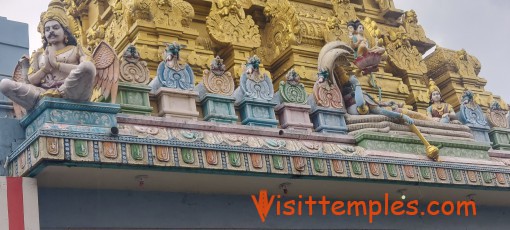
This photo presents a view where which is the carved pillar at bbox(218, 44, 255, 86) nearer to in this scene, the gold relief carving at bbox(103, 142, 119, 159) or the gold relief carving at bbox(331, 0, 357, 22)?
the gold relief carving at bbox(331, 0, 357, 22)

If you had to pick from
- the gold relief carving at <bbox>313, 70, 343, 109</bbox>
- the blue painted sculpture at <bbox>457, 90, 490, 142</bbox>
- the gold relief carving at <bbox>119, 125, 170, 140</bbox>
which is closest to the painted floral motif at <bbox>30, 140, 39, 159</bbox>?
the gold relief carving at <bbox>119, 125, 170, 140</bbox>

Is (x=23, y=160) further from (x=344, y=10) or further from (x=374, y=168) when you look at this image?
(x=344, y=10)

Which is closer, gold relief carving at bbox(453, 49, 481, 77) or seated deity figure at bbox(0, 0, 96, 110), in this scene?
seated deity figure at bbox(0, 0, 96, 110)

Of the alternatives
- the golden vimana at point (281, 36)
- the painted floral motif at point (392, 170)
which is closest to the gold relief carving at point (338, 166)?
the painted floral motif at point (392, 170)

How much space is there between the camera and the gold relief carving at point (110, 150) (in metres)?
7.98

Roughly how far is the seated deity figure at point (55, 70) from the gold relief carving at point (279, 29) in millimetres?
5538

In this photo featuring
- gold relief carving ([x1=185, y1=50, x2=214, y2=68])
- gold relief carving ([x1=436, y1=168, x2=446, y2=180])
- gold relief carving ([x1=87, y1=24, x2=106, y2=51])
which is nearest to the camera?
gold relief carving ([x1=436, y1=168, x2=446, y2=180])

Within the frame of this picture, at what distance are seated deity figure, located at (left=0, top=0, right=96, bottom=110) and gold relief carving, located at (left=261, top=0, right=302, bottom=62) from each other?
218 inches

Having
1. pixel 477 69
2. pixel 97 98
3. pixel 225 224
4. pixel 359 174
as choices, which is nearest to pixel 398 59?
pixel 477 69

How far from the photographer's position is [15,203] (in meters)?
7.59

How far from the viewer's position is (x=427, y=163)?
10.7 m

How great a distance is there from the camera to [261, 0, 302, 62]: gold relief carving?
13.7 metres

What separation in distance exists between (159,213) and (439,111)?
20.4ft

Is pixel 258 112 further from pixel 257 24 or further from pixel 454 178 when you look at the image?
pixel 257 24
